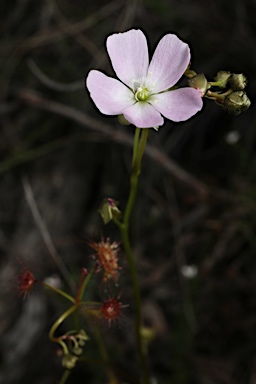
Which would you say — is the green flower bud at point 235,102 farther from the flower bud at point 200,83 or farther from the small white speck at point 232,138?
the small white speck at point 232,138

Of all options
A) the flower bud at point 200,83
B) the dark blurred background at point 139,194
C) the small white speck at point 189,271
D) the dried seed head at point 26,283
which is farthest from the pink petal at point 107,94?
the small white speck at point 189,271

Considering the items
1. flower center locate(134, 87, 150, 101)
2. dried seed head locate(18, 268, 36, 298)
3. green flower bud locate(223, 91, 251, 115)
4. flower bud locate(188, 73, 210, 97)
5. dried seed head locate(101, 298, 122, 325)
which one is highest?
flower center locate(134, 87, 150, 101)

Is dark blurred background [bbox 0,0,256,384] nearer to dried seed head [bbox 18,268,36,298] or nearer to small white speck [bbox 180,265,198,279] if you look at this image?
small white speck [bbox 180,265,198,279]

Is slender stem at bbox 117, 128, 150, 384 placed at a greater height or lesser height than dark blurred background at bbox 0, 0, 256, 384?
lesser

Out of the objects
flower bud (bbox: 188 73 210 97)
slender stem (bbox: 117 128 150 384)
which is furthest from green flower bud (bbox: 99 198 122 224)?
flower bud (bbox: 188 73 210 97)

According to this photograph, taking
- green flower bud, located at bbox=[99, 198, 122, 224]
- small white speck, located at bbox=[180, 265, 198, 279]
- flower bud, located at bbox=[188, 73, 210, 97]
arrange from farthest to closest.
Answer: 1. small white speck, located at bbox=[180, 265, 198, 279]
2. green flower bud, located at bbox=[99, 198, 122, 224]
3. flower bud, located at bbox=[188, 73, 210, 97]

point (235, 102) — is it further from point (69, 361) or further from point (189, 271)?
point (189, 271)

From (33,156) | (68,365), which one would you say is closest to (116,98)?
(68,365)
